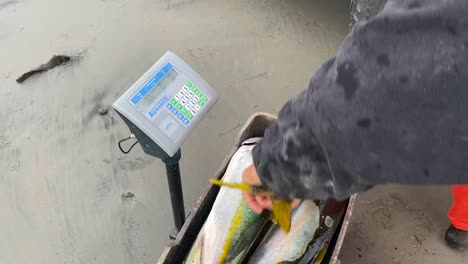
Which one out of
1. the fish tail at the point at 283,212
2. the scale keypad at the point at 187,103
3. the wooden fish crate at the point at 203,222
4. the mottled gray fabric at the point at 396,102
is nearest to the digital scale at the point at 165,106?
the scale keypad at the point at 187,103

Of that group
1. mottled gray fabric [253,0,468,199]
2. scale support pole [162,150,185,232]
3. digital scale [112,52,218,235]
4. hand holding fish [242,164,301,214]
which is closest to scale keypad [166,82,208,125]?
digital scale [112,52,218,235]

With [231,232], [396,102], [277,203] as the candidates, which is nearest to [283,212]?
[277,203]

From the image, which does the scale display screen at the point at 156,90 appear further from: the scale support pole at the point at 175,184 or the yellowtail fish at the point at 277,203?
the yellowtail fish at the point at 277,203

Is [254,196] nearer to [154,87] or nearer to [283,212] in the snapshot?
[283,212]

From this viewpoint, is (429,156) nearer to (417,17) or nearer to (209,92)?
(417,17)

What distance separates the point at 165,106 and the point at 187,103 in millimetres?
63

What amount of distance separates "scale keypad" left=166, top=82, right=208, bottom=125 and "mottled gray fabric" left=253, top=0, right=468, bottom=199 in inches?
18.1

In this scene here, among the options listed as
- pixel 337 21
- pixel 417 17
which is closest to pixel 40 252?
pixel 417 17

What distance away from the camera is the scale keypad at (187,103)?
1.13 m

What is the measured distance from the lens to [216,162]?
1766 millimetres

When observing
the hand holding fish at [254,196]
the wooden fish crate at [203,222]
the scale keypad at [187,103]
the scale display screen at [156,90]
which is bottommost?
the wooden fish crate at [203,222]

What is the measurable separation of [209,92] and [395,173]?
0.63 m

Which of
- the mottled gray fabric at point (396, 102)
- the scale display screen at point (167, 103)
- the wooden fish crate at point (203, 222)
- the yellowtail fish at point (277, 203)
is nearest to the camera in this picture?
the mottled gray fabric at point (396, 102)

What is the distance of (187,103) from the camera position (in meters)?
1.16
